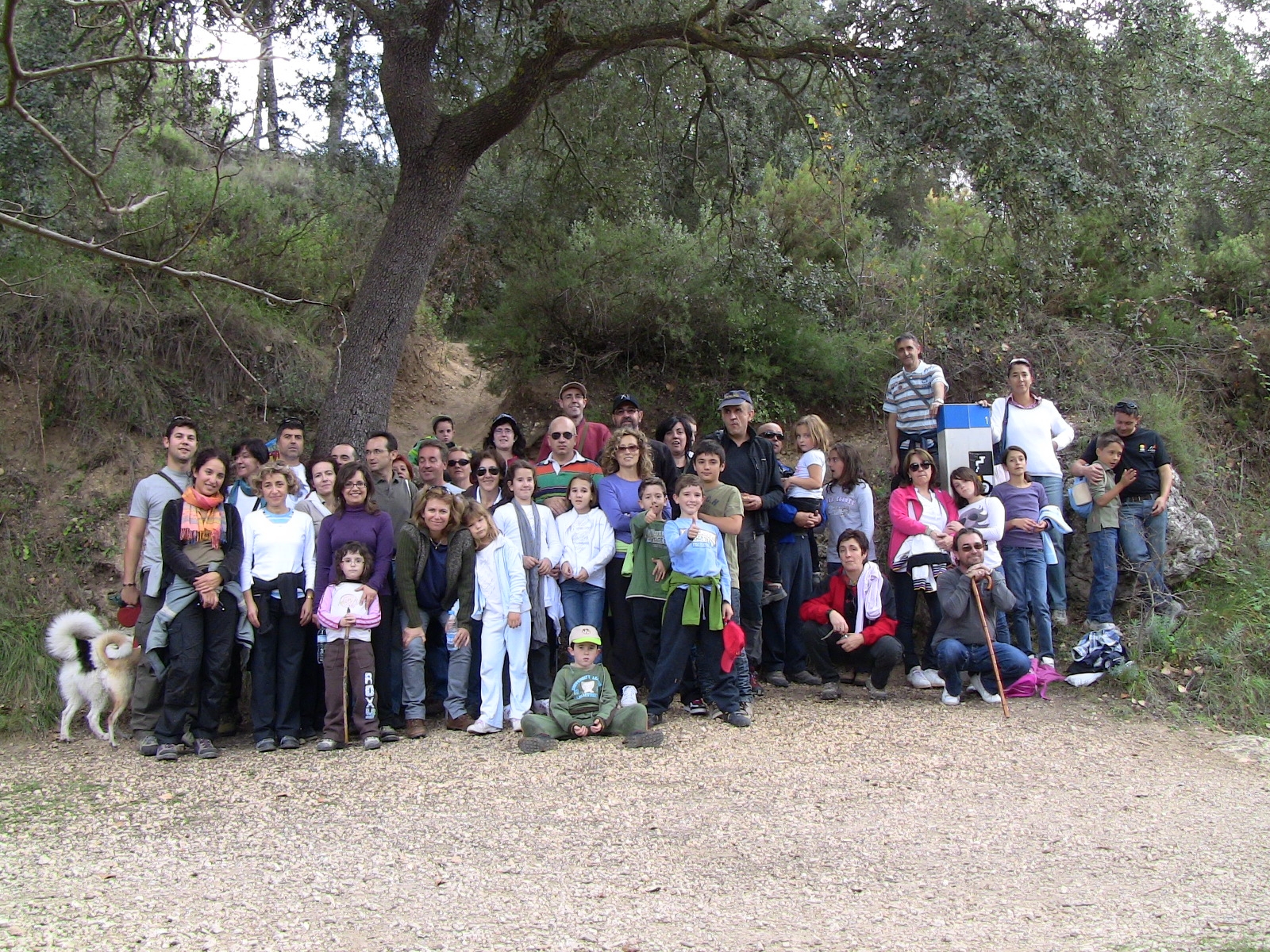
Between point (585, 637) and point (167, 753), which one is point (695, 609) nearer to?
point (585, 637)

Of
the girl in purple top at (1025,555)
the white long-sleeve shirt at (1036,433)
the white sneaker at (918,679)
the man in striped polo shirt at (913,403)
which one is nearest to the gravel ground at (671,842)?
the white sneaker at (918,679)

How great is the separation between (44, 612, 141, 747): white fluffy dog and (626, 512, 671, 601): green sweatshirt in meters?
3.22

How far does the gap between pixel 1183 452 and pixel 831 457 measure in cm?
416

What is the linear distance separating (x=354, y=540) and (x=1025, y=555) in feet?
15.8

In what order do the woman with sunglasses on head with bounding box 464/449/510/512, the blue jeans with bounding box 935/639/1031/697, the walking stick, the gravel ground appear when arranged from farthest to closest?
1. the woman with sunglasses on head with bounding box 464/449/510/512
2. the blue jeans with bounding box 935/639/1031/697
3. the walking stick
4. the gravel ground

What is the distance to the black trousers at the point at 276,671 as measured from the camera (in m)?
6.38

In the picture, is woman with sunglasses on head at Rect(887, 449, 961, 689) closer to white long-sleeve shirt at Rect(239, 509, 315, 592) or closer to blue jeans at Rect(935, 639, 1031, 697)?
blue jeans at Rect(935, 639, 1031, 697)

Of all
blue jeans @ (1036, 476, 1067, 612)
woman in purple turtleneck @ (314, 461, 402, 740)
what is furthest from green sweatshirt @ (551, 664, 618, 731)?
blue jeans @ (1036, 476, 1067, 612)

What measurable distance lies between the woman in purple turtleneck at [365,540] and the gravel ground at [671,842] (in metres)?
0.59

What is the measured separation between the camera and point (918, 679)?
7.38 metres

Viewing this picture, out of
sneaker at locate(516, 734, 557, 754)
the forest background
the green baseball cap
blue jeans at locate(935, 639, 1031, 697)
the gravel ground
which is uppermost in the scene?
the forest background

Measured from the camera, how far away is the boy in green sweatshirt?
6.13 metres

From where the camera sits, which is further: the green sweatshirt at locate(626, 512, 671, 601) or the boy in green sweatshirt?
the green sweatshirt at locate(626, 512, 671, 601)

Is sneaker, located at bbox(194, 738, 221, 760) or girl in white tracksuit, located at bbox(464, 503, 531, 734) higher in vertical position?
girl in white tracksuit, located at bbox(464, 503, 531, 734)
